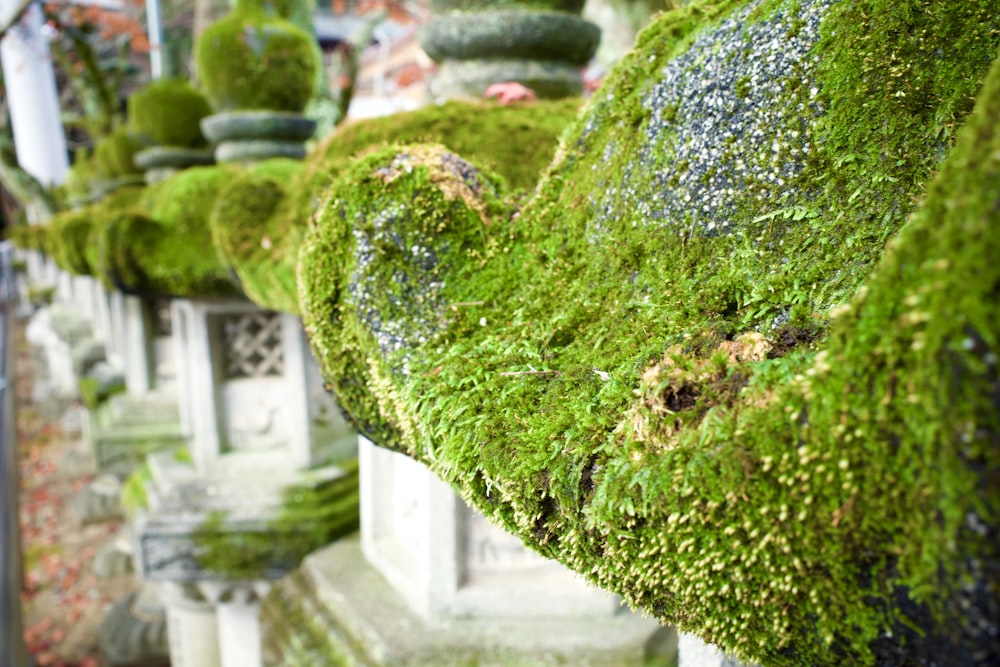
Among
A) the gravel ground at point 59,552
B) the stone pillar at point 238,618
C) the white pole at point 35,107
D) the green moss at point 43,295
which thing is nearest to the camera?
the stone pillar at point 238,618

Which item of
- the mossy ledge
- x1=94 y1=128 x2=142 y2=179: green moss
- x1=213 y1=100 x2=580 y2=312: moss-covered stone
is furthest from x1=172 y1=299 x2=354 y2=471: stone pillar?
x1=94 y1=128 x2=142 y2=179: green moss

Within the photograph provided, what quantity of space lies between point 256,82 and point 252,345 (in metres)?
1.44

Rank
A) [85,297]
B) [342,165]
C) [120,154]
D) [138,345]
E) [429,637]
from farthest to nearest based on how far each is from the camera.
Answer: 1. [85,297]
2. [138,345]
3. [120,154]
4. [429,637]
5. [342,165]

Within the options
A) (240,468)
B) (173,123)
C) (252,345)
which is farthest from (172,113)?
(240,468)

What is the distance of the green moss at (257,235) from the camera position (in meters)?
2.43

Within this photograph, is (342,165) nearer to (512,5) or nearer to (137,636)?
(512,5)

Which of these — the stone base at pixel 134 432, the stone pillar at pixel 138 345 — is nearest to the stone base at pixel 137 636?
the stone base at pixel 134 432

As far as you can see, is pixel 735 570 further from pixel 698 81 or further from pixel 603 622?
pixel 603 622

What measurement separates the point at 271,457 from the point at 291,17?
2599mm

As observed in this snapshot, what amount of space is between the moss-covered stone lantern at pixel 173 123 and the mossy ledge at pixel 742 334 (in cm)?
400

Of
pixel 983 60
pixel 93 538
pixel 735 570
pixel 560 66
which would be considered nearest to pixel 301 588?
pixel 560 66

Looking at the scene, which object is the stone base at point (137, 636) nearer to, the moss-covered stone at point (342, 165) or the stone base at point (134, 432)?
the stone base at point (134, 432)

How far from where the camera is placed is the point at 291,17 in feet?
14.2

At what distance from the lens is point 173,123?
4852mm
